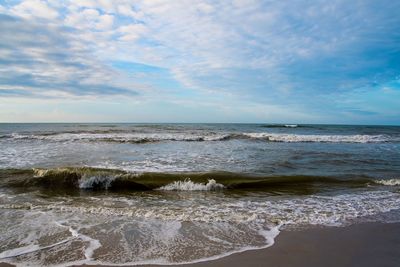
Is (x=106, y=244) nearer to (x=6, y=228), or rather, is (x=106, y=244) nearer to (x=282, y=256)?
(x=6, y=228)

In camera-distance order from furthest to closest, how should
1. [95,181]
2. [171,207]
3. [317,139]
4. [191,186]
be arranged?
[317,139] → [95,181] → [191,186] → [171,207]

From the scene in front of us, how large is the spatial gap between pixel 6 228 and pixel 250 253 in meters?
4.33

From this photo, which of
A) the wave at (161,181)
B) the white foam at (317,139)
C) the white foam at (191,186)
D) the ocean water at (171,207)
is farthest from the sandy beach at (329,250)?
the white foam at (317,139)

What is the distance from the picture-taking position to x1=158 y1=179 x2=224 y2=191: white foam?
378 inches

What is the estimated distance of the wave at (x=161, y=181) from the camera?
9.66 meters

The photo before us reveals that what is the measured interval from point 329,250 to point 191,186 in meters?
5.44

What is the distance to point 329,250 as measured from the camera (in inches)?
187

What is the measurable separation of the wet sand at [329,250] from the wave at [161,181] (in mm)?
3427

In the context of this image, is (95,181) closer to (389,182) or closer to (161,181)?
(161,181)

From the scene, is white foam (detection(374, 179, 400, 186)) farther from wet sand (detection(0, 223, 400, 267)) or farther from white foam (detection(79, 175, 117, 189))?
white foam (detection(79, 175, 117, 189))

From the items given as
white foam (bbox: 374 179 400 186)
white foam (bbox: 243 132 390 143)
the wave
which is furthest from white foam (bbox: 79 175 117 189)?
white foam (bbox: 243 132 390 143)

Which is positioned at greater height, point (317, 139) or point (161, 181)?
point (317, 139)

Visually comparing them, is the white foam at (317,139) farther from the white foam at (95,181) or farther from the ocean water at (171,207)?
the white foam at (95,181)

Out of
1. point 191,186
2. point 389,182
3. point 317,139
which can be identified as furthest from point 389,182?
point 317,139
